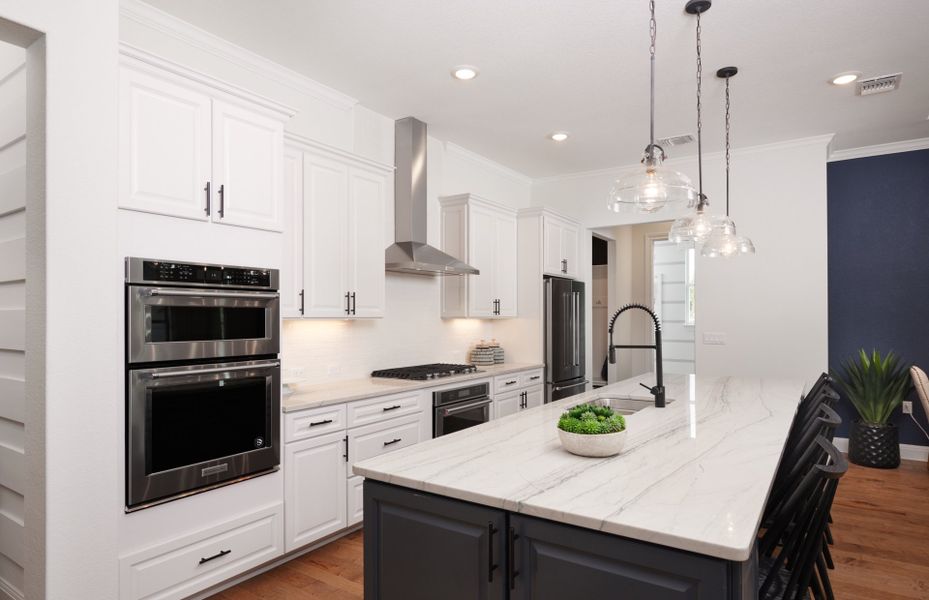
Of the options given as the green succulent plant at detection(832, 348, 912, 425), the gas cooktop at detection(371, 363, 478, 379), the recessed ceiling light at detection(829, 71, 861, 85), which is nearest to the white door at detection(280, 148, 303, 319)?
the gas cooktop at detection(371, 363, 478, 379)

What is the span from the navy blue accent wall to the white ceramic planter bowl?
4.70m

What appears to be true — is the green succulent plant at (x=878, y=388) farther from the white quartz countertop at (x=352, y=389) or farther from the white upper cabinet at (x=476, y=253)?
the white quartz countertop at (x=352, y=389)

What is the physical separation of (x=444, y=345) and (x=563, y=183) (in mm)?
2535

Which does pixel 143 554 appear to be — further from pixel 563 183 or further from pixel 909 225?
pixel 909 225

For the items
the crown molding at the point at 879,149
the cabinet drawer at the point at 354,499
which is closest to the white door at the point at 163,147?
the cabinet drawer at the point at 354,499

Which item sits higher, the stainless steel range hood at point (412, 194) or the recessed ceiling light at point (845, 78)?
Result: the recessed ceiling light at point (845, 78)

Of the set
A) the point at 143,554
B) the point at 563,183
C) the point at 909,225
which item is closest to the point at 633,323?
the point at 563,183

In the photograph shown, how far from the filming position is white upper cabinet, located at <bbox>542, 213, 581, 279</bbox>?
5.42 meters

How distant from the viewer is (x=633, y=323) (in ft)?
25.8

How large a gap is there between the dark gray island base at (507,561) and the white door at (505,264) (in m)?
3.62

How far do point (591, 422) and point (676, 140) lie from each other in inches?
158

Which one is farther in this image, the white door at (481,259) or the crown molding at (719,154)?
the crown molding at (719,154)

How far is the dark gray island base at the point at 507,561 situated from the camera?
120cm

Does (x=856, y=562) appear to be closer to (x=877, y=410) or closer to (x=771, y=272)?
(x=877, y=410)
